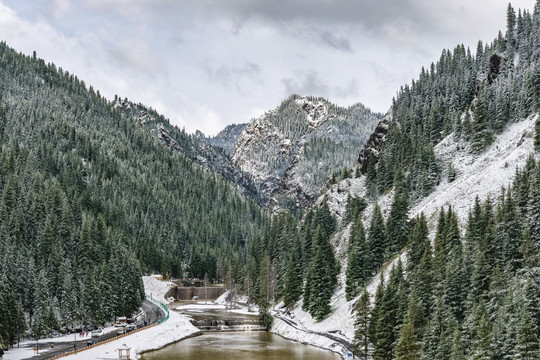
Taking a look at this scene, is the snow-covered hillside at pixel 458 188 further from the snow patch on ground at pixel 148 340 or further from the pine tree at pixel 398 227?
the snow patch on ground at pixel 148 340

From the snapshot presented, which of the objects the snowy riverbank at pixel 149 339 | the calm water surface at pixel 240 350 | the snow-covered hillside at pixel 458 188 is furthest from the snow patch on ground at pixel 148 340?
the snow-covered hillside at pixel 458 188

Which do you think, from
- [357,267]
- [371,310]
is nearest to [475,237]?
[371,310]

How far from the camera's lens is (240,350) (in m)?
93.4

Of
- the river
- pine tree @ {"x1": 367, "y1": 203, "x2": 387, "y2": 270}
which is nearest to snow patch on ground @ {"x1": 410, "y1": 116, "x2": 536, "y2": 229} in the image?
pine tree @ {"x1": 367, "y1": 203, "x2": 387, "y2": 270}

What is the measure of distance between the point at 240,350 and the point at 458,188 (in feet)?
181

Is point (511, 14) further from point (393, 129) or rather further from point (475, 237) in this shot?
point (475, 237)

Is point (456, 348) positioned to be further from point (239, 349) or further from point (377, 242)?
point (377, 242)

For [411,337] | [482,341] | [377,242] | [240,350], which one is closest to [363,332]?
[411,337]

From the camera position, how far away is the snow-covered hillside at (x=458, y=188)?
10044 cm

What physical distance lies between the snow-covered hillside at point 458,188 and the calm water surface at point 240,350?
188 inches

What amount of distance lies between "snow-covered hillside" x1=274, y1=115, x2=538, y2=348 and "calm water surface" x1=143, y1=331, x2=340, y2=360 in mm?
4773

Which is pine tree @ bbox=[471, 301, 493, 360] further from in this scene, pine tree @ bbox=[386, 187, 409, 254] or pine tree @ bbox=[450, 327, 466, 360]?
pine tree @ bbox=[386, 187, 409, 254]

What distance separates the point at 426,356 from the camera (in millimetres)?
58250

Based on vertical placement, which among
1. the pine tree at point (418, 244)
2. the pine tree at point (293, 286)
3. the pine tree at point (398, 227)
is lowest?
the pine tree at point (293, 286)
